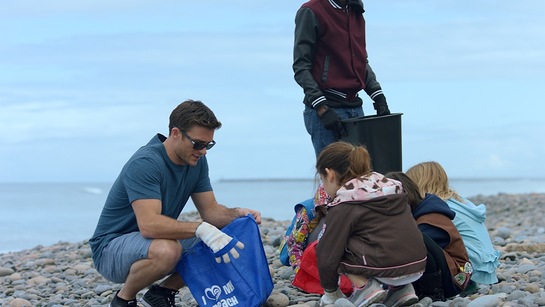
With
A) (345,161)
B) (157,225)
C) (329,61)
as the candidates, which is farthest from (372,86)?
(157,225)

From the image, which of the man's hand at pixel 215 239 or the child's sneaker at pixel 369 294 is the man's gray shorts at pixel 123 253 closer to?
the man's hand at pixel 215 239

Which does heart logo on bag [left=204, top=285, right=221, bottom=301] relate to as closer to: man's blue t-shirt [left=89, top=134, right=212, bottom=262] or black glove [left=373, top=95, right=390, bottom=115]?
man's blue t-shirt [left=89, top=134, right=212, bottom=262]

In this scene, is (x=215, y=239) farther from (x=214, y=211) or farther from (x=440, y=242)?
(x=440, y=242)

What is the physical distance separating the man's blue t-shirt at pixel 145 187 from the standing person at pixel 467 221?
1.37m

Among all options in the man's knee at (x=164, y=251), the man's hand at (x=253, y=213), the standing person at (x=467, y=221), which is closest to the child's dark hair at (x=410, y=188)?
the standing person at (x=467, y=221)

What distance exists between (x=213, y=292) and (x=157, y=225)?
51 cm

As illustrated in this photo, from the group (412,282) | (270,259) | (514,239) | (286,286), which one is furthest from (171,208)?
(514,239)

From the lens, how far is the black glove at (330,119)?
5.70m

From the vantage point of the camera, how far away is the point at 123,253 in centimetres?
471

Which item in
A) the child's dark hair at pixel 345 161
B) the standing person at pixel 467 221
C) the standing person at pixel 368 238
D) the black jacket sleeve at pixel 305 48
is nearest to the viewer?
the standing person at pixel 368 238

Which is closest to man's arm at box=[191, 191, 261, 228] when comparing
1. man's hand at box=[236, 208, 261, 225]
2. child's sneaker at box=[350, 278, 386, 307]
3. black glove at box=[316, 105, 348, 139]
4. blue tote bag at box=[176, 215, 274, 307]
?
man's hand at box=[236, 208, 261, 225]

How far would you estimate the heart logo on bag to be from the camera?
4766 millimetres

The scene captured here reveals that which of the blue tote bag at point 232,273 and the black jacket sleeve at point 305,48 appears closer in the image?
the blue tote bag at point 232,273

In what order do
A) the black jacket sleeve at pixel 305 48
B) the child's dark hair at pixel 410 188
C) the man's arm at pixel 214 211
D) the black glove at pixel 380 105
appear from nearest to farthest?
1. the child's dark hair at pixel 410 188
2. the man's arm at pixel 214 211
3. the black jacket sleeve at pixel 305 48
4. the black glove at pixel 380 105
